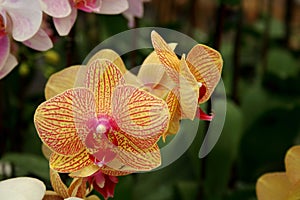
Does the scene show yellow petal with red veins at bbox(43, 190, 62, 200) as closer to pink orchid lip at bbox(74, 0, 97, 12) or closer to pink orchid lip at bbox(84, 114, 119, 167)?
pink orchid lip at bbox(84, 114, 119, 167)

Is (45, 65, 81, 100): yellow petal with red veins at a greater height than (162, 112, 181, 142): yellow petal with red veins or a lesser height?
greater

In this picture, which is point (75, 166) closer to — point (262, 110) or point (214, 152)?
point (214, 152)

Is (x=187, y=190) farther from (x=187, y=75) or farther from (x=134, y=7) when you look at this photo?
(x=187, y=75)

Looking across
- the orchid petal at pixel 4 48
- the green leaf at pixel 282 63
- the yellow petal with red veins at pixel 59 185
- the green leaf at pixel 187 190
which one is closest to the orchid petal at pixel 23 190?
the yellow petal with red veins at pixel 59 185

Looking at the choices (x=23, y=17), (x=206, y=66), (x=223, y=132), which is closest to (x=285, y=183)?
(x=206, y=66)

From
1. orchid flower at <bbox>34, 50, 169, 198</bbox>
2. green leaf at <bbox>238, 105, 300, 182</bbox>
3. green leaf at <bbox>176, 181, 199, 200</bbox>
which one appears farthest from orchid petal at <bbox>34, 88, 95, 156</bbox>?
green leaf at <bbox>238, 105, 300, 182</bbox>

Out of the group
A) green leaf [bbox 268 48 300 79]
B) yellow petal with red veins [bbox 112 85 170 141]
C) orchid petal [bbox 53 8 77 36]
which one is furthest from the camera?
green leaf [bbox 268 48 300 79]
